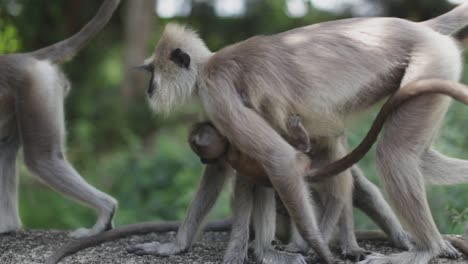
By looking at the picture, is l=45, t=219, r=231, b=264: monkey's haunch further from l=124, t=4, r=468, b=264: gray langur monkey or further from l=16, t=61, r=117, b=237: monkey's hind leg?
l=124, t=4, r=468, b=264: gray langur monkey

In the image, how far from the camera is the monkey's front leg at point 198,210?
4.75 meters

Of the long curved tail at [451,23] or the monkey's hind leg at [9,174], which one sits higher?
the long curved tail at [451,23]

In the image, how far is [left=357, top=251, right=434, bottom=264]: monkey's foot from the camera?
13.5 ft

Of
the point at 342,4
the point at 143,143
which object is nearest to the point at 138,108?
the point at 143,143

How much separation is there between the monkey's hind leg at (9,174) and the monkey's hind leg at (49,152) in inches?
10.0

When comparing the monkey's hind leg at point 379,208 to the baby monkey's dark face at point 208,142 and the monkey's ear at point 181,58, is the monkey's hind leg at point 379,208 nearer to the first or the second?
the baby monkey's dark face at point 208,142

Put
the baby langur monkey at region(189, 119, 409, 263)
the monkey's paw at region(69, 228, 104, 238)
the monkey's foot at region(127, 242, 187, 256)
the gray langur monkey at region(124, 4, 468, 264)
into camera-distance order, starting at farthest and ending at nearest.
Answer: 1. the monkey's paw at region(69, 228, 104, 238)
2. the monkey's foot at region(127, 242, 187, 256)
3. the baby langur monkey at region(189, 119, 409, 263)
4. the gray langur monkey at region(124, 4, 468, 264)

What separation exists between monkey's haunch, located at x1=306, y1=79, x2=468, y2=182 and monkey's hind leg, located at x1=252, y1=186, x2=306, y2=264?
35 cm

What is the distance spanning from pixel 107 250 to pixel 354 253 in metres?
1.68

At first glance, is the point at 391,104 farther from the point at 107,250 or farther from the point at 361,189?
the point at 107,250

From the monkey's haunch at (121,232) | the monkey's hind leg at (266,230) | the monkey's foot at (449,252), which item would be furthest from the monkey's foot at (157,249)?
the monkey's foot at (449,252)

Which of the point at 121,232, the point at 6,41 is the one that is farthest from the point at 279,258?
the point at 6,41

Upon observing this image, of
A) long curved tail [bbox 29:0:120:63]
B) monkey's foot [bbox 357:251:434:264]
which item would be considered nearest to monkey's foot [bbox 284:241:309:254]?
monkey's foot [bbox 357:251:434:264]

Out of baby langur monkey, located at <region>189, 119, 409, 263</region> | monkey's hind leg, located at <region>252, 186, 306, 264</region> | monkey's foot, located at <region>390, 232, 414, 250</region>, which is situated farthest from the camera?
monkey's foot, located at <region>390, 232, 414, 250</region>
